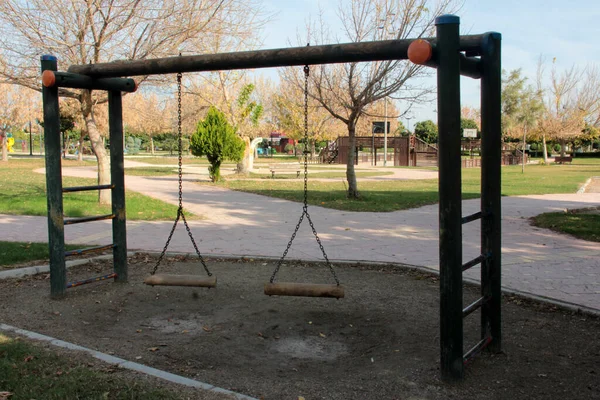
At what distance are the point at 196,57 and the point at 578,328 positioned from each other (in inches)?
166

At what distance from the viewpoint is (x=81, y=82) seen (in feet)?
19.7

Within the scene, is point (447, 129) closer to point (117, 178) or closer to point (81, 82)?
point (81, 82)

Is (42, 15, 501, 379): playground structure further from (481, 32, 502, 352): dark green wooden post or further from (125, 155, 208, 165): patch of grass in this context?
(125, 155, 208, 165): patch of grass

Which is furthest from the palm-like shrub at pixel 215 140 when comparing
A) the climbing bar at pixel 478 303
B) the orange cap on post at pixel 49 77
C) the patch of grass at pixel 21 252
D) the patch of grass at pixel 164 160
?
the patch of grass at pixel 164 160

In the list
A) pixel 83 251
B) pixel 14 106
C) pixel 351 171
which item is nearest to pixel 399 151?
pixel 14 106

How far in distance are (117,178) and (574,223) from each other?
340 inches

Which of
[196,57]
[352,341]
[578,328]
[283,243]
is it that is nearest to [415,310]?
[352,341]

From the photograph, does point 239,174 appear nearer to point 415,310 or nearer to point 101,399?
point 415,310

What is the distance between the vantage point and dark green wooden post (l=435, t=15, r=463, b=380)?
3.69 meters

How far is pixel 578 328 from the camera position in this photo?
16.1 feet

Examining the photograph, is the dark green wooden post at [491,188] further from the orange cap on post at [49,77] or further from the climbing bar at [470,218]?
the orange cap on post at [49,77]

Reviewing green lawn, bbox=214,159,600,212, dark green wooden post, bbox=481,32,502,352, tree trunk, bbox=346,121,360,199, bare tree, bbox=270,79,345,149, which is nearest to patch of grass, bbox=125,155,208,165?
bare tree, bbox=270,79,345,149

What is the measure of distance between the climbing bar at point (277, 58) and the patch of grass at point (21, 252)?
9.22 feet

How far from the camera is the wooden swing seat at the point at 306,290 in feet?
16.9
